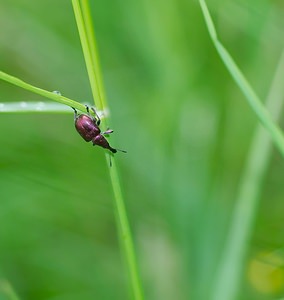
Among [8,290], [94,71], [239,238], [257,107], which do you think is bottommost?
[8,290]

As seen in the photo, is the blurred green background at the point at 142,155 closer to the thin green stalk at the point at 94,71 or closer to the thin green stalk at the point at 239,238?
the thin green stalk at the point at 239,238

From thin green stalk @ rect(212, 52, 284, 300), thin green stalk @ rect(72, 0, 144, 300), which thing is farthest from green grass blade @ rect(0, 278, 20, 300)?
thin green stalk @ rect(212, 52, 284, 300)

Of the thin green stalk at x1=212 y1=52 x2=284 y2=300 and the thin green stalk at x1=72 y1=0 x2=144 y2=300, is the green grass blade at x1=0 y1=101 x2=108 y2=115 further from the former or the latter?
the thin green stalk at x1=212 y1=52 x2=284 y2=300

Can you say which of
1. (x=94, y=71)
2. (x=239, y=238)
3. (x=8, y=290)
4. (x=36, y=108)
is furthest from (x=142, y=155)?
(x=94, y=71)

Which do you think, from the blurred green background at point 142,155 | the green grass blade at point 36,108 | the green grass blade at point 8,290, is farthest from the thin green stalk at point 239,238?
the green grass blade at point 36,108

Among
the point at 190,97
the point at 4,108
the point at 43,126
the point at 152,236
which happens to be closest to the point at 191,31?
the point at 190,97

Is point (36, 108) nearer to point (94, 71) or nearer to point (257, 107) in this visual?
point (94, 71)

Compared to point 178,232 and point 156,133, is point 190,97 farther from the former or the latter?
point 178,232

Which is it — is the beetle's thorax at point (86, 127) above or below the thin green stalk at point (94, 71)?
above
